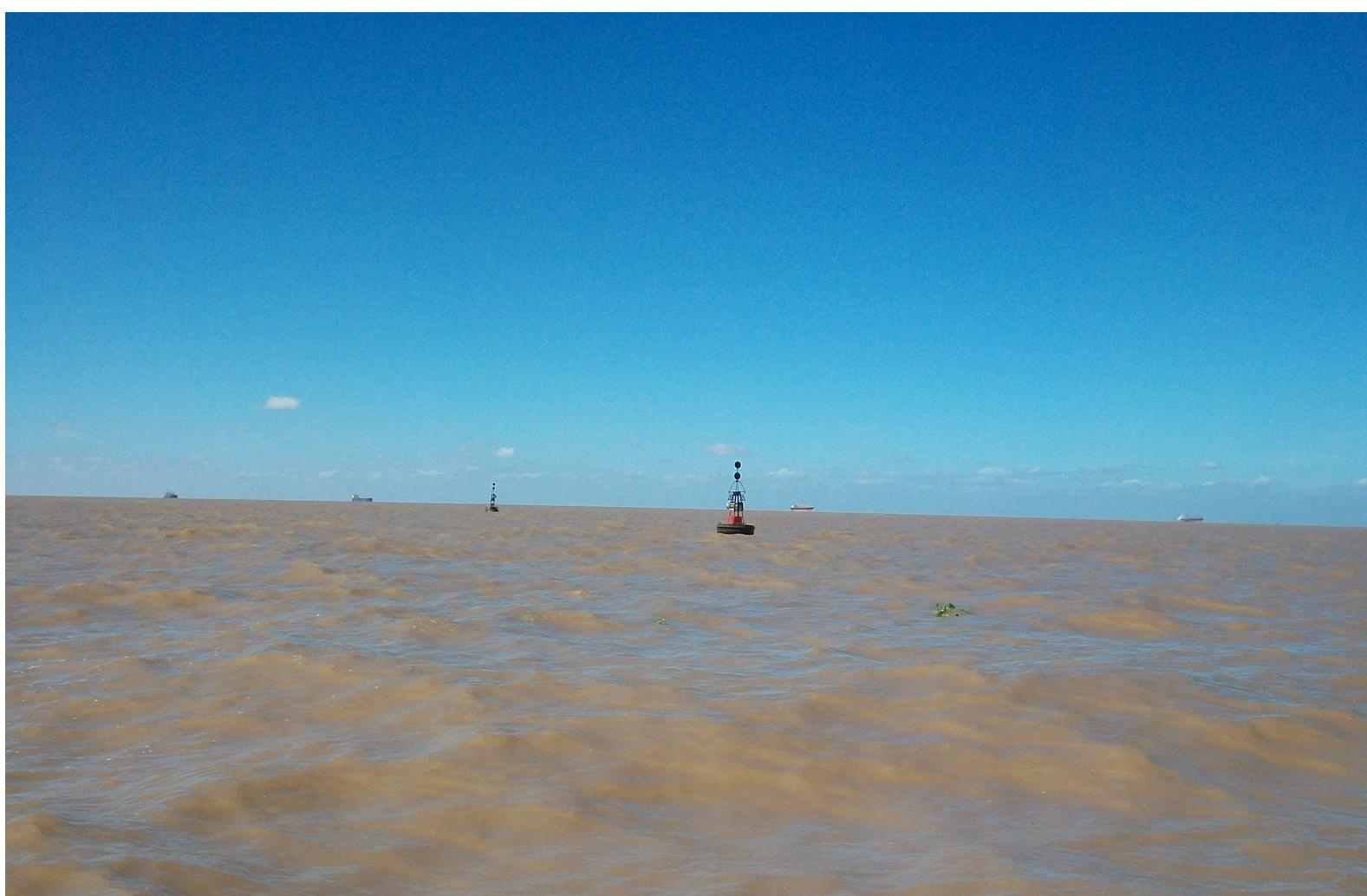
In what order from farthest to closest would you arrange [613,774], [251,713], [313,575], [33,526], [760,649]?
[33,526] → [313,575] → [760,649] → [251,713] → [613,774]

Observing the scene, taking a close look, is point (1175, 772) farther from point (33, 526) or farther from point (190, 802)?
point (33, 526)

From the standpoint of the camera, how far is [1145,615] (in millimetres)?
12484

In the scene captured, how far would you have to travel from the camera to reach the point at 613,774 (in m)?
5.93

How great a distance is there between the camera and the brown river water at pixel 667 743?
184 inches

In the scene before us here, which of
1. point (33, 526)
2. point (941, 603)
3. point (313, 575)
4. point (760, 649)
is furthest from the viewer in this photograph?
point (33, 526)

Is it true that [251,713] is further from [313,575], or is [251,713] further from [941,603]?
[941,603]

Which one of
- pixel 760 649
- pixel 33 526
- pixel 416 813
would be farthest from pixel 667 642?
pixel 33 526

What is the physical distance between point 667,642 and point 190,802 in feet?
18.4

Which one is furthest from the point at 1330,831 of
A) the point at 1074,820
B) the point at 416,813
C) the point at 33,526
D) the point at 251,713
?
the point at 33,526

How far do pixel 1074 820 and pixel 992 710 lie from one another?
84.2 inches

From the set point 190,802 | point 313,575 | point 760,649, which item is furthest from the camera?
point 313,575

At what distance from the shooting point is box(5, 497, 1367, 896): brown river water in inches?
184

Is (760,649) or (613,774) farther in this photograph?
(760,649)

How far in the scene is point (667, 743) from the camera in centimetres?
651
